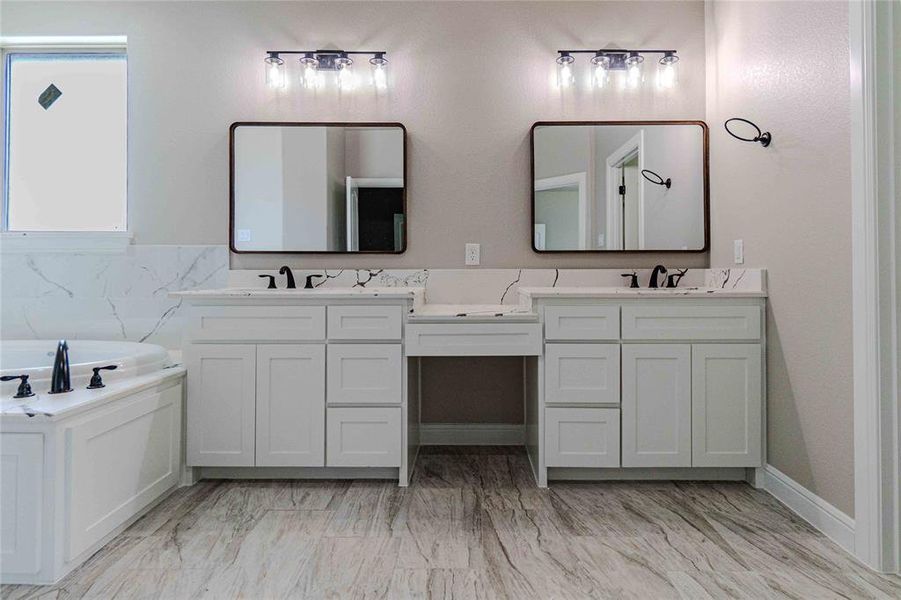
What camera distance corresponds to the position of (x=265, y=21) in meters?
2.89

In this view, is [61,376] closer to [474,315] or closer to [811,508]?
[474,315]

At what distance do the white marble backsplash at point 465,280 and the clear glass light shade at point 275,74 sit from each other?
40.5 inches

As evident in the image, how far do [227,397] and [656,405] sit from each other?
1879 mm

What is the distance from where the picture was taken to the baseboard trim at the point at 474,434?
2918 mm

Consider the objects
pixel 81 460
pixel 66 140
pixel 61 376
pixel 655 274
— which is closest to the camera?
pixel 81 460

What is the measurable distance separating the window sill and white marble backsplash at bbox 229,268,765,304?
0.65 metres

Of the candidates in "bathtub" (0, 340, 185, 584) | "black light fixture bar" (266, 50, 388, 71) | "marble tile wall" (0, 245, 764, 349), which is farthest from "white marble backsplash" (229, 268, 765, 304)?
"black light fixture bar" (266, 50, 388, 71)

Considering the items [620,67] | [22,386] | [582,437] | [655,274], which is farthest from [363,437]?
[620,67]

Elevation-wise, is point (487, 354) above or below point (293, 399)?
above

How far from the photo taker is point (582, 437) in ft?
7.52

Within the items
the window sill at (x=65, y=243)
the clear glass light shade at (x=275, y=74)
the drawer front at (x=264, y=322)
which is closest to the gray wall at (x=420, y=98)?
the clear glass light shade at (x=275, y=74)

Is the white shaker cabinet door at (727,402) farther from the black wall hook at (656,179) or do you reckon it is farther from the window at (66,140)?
the window at (66,140)

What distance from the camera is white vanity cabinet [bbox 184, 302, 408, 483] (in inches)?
90.7

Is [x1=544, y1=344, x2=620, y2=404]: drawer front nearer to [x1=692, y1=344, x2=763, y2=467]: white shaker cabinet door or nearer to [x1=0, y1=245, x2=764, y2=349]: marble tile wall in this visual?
[x1=692, y1=344, x2=763, y2=467]: white shaker cabinet door
